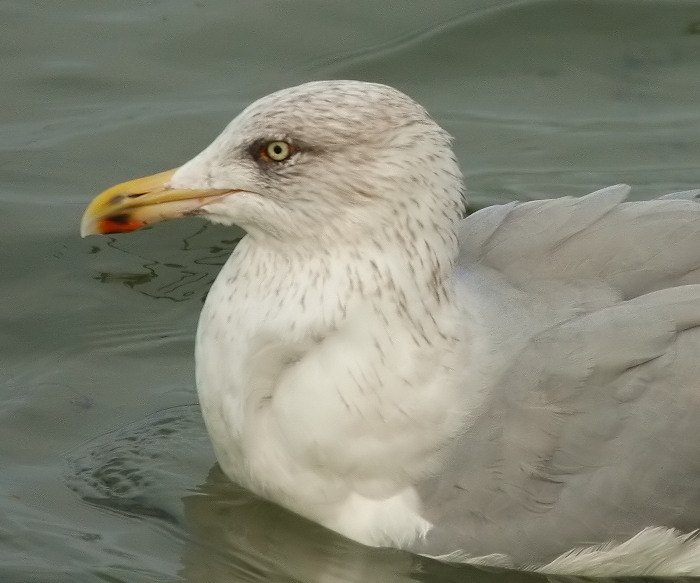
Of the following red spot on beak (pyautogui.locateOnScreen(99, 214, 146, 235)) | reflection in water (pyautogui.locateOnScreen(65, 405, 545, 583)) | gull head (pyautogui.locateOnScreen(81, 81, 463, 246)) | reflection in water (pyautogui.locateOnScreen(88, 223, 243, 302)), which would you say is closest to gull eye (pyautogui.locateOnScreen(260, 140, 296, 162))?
gull head (pyautogui.locateOnScreen(81, 81, 463, 246))

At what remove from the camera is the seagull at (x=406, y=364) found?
14.5ft

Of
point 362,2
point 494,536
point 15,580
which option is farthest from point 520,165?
point 15,580

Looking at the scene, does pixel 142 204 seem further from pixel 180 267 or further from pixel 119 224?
pixel 180 267

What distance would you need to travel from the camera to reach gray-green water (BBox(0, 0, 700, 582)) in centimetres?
481

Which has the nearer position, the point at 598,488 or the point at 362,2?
the point at 598,488

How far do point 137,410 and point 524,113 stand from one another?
2.69 metres

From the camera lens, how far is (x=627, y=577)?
475 centimetres

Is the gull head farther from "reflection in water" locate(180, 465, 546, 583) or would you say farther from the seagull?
"reflection in water" locate(180, 465, 546, 583)

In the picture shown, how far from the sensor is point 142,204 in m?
4.51

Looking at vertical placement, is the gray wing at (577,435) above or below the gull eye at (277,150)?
below

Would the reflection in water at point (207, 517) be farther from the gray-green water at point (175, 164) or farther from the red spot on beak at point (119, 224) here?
the red spot on beak at point (119, 224)

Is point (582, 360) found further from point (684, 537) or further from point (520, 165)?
point (520, 165)

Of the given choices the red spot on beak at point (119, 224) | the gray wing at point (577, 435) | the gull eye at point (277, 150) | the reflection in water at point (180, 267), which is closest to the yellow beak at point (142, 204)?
the red spot on beak at point (119, 224)

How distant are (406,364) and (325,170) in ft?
1.97
